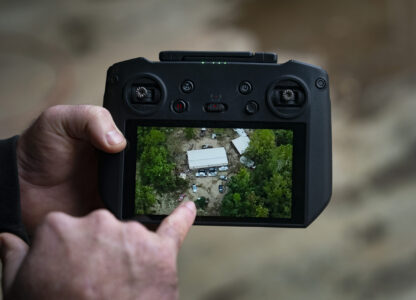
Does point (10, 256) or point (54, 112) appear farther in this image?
point (54, 112)

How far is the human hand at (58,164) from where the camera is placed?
0.89m

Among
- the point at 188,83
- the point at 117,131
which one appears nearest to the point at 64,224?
the point at 117,131

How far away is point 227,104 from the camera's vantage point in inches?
34.9

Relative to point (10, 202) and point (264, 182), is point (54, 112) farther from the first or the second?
point (264, 182)

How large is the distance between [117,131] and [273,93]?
296 mm

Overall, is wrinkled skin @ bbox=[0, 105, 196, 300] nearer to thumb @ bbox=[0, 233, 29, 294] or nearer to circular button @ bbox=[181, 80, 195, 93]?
thumb @ bbox=[0, 233, 29, 294]

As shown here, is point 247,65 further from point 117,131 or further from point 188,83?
point 117,131

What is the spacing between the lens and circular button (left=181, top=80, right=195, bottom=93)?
0.89 metres

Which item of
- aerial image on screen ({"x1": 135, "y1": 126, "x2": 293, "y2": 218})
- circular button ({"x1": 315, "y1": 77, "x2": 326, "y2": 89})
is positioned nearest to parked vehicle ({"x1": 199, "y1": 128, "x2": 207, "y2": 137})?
aerial image on screen ({"x1": 135, "y1": 126, "x2": 293, "y2": 218})

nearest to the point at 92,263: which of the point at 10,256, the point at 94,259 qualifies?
the point at 94,259

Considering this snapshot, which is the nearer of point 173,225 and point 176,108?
point 173,225

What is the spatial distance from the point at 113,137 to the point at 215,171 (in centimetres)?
19

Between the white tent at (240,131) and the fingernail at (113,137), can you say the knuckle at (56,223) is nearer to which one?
the fingernail at (113,137)

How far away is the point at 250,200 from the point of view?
2.84ft
